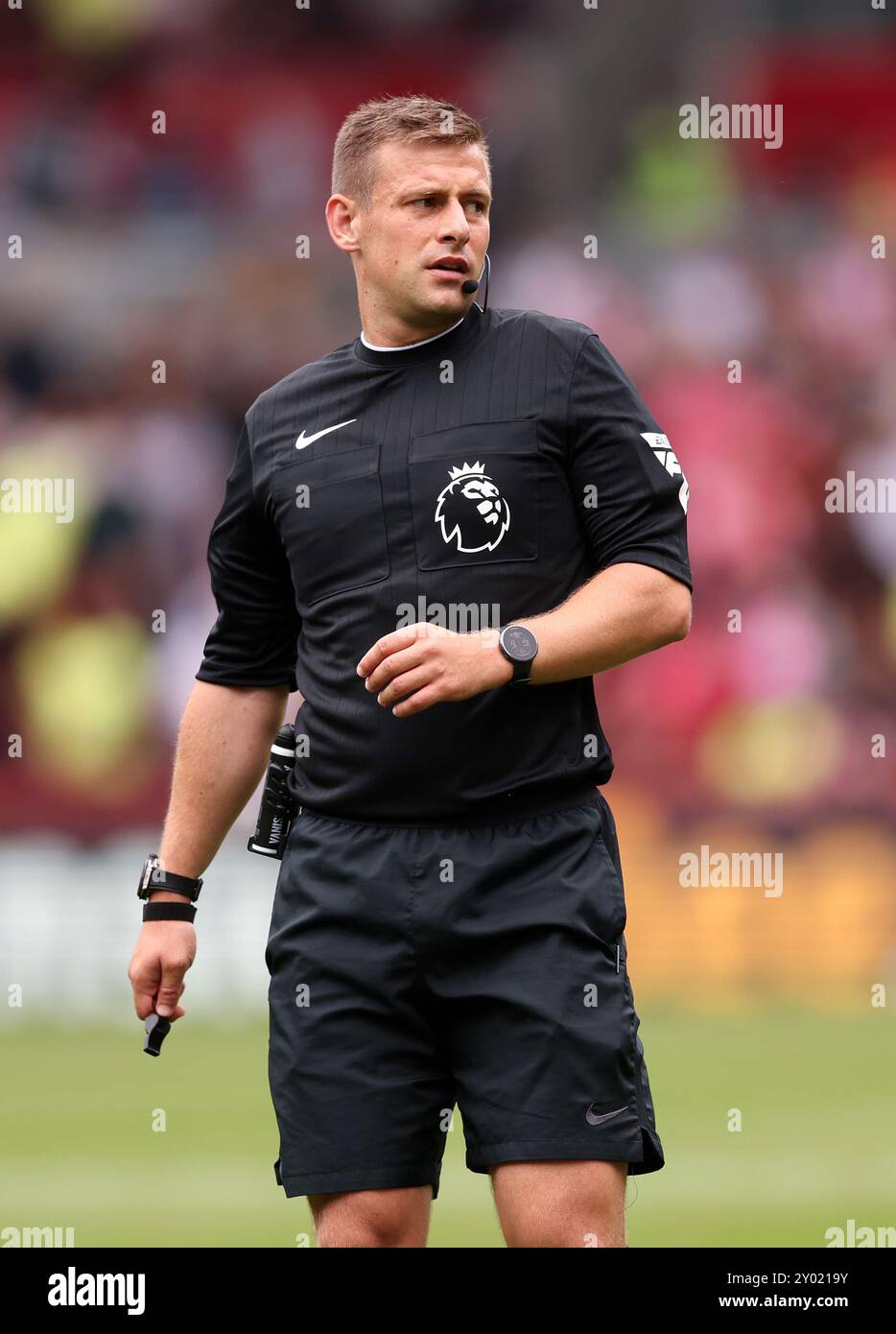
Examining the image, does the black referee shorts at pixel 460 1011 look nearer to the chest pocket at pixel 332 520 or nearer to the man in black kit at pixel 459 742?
the man in black kit at pixel 459 742

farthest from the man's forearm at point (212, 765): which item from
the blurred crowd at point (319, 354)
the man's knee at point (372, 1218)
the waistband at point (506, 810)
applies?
the blurred crowd at point (319, 354)

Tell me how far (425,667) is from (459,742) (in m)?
0.34

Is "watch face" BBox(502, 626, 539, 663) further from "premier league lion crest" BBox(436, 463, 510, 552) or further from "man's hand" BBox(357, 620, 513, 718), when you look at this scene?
"premier league lion crest" BBox(436, 463, 510, 552)

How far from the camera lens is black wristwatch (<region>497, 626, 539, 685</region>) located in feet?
11.3

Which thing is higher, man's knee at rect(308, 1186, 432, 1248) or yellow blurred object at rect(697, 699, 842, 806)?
yellow blurred object at rect(697, 699, 842, 806)

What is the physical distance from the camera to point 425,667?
336 centimetres

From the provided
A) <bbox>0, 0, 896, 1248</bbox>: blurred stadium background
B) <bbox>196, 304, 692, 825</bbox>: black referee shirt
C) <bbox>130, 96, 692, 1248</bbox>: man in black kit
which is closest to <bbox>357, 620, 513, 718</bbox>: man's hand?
<bbox>130, 96, 692, 1248</bbox>: man in black kit

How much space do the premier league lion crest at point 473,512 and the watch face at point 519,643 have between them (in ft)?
0.81

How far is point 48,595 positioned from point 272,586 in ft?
27.0

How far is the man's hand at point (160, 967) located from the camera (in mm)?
4016

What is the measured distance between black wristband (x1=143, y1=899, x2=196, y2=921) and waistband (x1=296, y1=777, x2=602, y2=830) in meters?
0.52

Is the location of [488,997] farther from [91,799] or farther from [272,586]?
[91,799]

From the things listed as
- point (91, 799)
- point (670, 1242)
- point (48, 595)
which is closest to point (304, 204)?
point (48, 595)

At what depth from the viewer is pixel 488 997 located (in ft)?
A: 11.7
